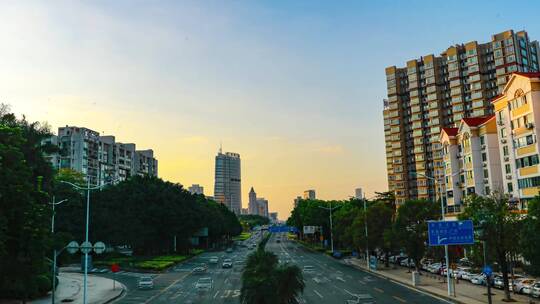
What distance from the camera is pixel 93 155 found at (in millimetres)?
147625

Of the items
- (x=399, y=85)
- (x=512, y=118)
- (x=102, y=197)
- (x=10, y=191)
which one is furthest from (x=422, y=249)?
(x=399, y=85)

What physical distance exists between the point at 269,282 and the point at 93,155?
135 m

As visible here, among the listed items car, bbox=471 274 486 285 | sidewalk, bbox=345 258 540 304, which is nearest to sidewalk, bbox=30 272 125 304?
sidewalk, bbox=345 258 540 304

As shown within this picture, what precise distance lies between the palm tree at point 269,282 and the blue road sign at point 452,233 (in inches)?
837

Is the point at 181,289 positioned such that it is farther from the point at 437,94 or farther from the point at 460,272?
the point at 437,94

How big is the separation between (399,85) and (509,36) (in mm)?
37053

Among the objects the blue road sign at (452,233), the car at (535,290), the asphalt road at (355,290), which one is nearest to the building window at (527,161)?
the asphalt road at (355,290)

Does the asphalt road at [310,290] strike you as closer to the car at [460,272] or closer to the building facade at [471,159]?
the car at [460,272]

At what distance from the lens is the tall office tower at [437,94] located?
120125 mm

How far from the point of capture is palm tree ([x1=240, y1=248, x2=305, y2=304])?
81.1ft

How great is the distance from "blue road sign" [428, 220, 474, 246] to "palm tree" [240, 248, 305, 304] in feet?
69.7

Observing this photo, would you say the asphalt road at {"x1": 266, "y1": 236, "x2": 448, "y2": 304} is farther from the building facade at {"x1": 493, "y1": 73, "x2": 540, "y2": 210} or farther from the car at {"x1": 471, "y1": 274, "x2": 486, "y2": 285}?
the building facade at {"x1": 493, "y1": 73, "x2": 540, "y2": 210}

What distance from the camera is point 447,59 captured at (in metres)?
130

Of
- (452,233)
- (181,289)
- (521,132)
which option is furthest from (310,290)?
(521,132)
